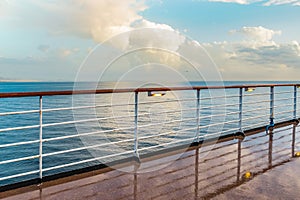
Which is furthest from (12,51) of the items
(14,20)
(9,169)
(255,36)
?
(9,169)

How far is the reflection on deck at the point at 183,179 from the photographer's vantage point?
2027 mm

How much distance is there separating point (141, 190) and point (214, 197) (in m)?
0.54

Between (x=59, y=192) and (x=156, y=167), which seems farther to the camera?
(x=156, y=167)

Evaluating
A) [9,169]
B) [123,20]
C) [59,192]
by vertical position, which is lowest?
[9,169]

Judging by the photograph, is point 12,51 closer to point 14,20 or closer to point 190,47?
point 14,20

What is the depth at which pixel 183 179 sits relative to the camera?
234 cm

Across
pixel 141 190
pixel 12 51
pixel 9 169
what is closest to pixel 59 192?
pixel 141 190

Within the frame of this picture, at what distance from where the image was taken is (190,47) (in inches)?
156

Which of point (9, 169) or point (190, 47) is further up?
point (190, 47)

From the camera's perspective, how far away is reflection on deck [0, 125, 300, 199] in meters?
2.03

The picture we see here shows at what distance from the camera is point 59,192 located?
2.06 m

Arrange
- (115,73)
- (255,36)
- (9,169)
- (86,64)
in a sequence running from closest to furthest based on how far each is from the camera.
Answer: (86,64) → (115,73) → (9,169) → (255,36)

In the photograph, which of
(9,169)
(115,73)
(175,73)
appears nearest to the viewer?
(115,73)

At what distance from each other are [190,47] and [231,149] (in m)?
1.54
